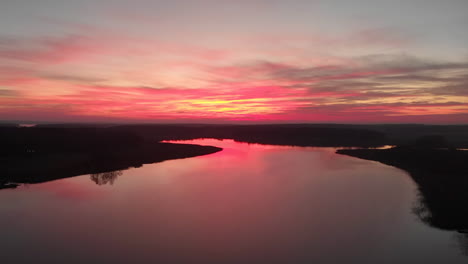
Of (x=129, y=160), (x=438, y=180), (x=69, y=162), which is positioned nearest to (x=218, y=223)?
(x=438, y=180)

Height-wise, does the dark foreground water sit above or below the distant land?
below

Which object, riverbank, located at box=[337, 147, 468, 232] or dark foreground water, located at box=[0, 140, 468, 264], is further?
riverbank, located at box=[337, 147, 468, 232]

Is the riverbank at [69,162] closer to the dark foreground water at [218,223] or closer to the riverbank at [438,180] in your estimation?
the dark foreground water at [218,223]

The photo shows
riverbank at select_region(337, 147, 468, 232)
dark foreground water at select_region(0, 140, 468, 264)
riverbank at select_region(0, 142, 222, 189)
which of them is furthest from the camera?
riverbank at select_region(0, 142, 222, 189)

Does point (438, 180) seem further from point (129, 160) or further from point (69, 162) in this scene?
point (69, 162)

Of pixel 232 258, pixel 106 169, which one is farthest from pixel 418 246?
pixel 106 169

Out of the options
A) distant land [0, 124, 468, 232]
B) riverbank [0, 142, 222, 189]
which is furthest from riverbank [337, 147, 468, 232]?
riverbank [0, 142, 222, 189]

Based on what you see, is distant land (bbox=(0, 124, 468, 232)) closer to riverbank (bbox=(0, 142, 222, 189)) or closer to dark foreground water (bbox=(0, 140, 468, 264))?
riverbank (bbox=(0, 142, 222, 189))

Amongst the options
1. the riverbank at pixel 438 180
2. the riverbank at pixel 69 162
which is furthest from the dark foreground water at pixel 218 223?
the riverbank at pixel 69 162
